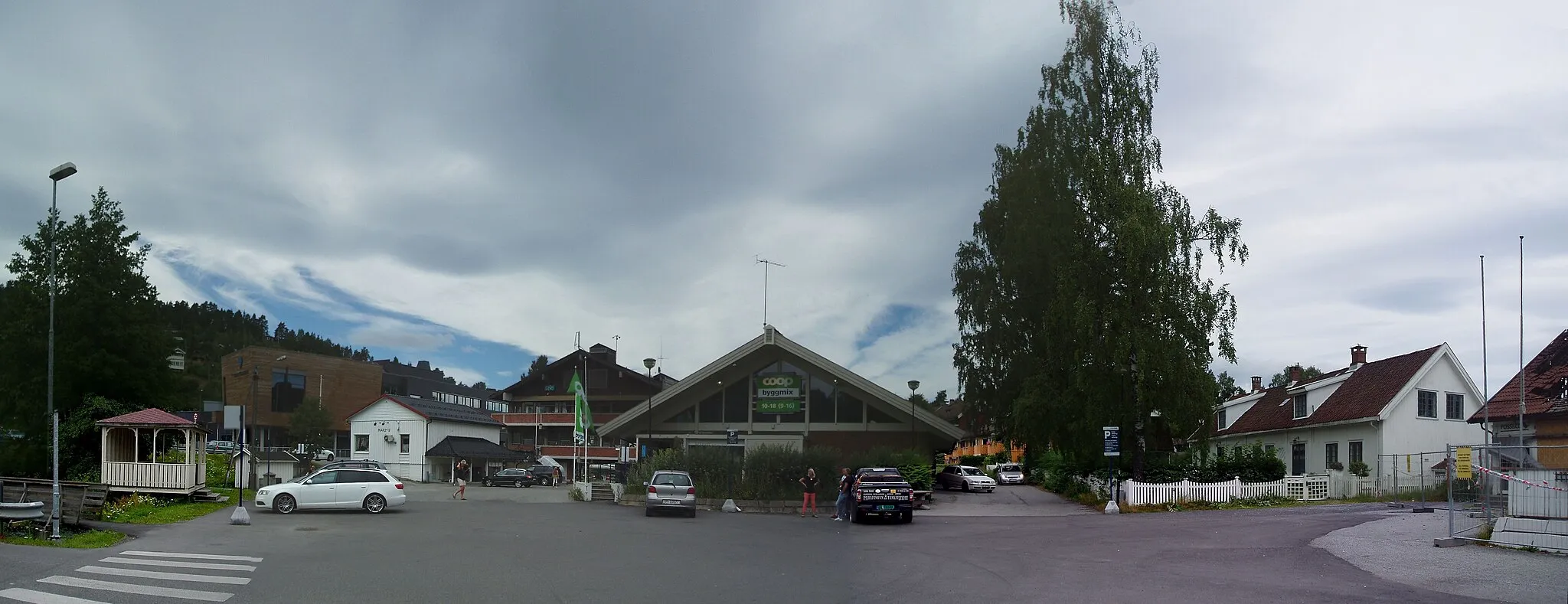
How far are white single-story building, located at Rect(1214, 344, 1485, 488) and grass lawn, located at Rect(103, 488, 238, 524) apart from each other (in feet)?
109

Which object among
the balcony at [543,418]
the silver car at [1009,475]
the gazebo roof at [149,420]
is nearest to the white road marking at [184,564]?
the gazebo roof at [149,420]

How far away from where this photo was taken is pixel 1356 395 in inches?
1660

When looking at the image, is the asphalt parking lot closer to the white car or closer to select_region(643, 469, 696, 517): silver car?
the white car

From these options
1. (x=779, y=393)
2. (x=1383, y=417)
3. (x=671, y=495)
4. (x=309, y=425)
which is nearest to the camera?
(x=671, y=495)

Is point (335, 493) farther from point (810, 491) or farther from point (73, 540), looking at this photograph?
point (810, 491)

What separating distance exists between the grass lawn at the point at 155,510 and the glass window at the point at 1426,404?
42.7 m

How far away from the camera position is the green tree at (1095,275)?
32.2 metres

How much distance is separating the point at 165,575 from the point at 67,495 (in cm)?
941

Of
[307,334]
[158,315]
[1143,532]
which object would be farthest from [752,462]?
[307,334]

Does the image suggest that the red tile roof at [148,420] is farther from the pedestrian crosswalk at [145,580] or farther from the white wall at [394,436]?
the white wall at [394,436]

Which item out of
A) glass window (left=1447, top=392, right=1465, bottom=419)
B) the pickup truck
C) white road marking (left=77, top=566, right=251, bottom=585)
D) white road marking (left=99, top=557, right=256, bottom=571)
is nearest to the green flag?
the pickup truck

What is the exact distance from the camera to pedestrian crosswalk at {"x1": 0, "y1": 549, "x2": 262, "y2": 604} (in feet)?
37.4

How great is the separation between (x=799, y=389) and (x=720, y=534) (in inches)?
787

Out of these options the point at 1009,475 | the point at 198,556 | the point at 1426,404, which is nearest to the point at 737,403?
the point at 1009,475
